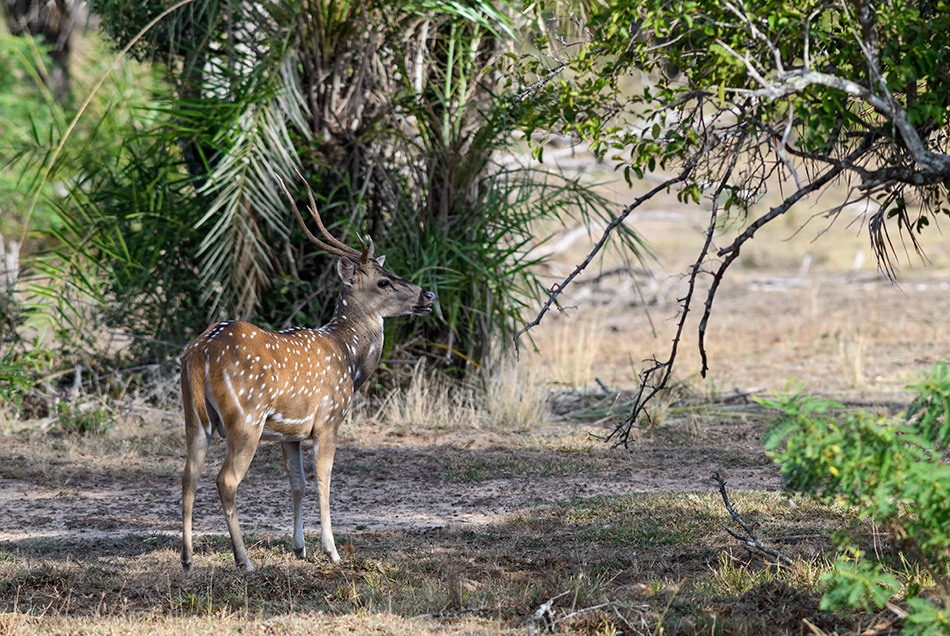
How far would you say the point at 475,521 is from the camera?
6934 millimetres

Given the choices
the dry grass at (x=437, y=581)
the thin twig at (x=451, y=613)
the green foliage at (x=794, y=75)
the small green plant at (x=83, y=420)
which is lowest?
the thin twig at (x=451, y=613)

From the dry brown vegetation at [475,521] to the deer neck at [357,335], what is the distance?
1.06 m

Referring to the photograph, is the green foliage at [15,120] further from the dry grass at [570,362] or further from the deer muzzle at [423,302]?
the deer muzzle at [423,302]

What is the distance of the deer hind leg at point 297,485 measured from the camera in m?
5.99

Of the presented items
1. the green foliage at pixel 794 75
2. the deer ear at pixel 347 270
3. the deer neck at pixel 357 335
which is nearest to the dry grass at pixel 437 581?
the deer neck at pixel 357 335

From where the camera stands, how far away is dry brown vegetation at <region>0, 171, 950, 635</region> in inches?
197

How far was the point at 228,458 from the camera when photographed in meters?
5.49

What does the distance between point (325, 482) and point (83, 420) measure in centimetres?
441

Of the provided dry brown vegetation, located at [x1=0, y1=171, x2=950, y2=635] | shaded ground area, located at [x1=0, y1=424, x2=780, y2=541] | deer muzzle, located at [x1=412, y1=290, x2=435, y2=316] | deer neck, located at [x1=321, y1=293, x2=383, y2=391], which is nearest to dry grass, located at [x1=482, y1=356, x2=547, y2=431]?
dry brown vegetation, located at [x1=0, y1=171, x2=950, y2=635]

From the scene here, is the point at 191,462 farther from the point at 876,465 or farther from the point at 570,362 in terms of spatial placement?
the point at 570,362

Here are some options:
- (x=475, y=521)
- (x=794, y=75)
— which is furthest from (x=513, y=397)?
(x=794, y=75)

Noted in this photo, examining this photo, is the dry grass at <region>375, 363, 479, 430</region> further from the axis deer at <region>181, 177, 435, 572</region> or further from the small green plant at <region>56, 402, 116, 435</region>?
the axis deer at <region>181, 177, 435, 572</region>

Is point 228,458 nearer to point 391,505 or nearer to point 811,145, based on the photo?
point 391,505

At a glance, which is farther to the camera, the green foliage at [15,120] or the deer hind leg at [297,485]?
the green foliage at [15,120]
